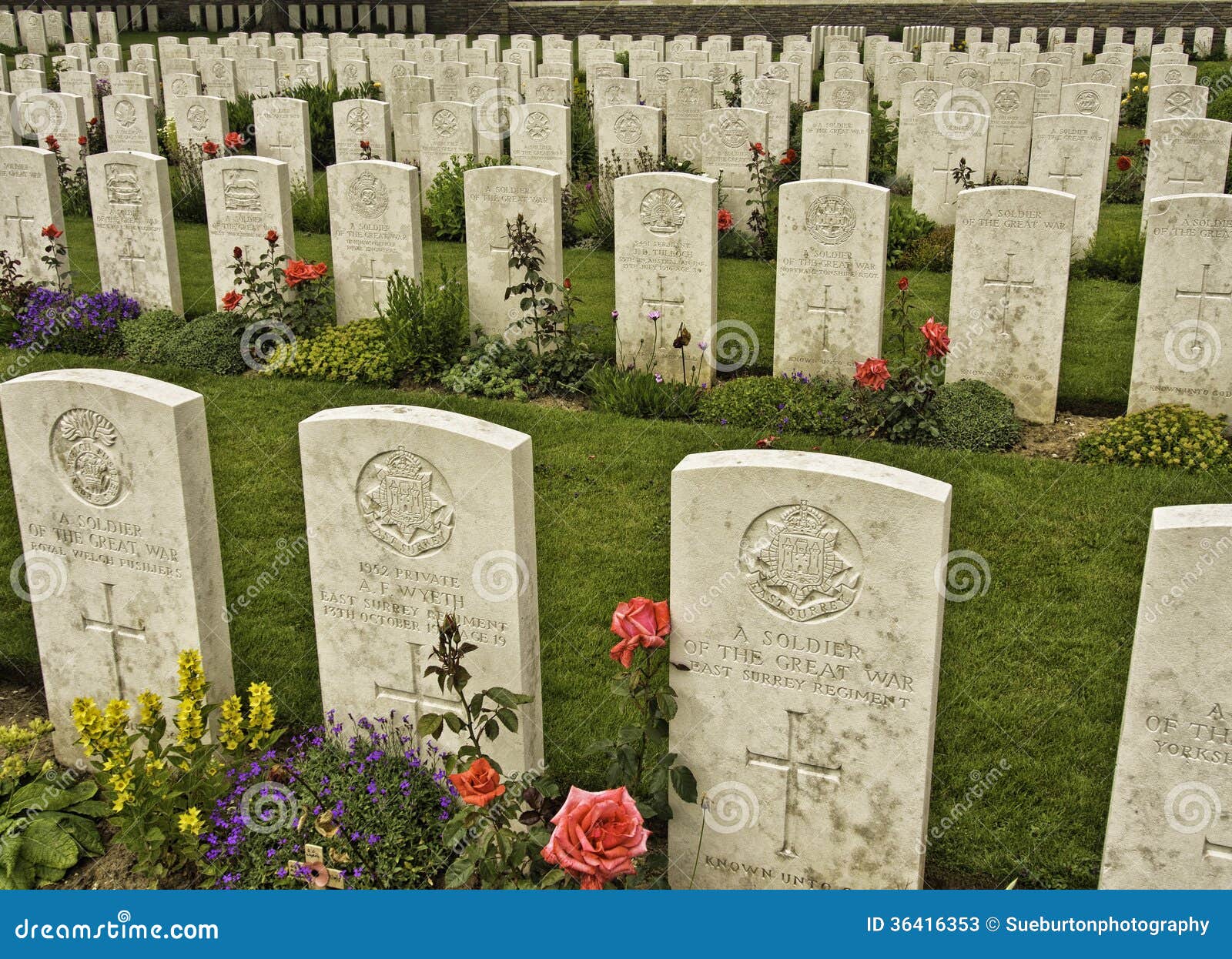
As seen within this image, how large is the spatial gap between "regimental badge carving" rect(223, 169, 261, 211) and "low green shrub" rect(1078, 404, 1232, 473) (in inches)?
248

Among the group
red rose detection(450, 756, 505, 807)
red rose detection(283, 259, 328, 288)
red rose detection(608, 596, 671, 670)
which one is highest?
red rose detection(283, 259, 328, 288)

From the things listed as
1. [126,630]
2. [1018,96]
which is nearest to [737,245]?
[1018,96]

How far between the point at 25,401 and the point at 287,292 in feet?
17.4

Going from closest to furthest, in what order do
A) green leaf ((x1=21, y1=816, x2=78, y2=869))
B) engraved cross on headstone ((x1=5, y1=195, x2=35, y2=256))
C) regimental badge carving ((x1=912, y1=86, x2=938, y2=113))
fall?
green leaf ((x1=21, y1=816, x2=78, y2=869)) → engraved cross on headstone ((x1=5, y1=195, x2=35, y2=256)) → regimental badge carving ((x1=912, y1=86, x2=938, y2=113))

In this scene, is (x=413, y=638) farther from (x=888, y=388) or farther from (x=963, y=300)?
(x=963, y=300)

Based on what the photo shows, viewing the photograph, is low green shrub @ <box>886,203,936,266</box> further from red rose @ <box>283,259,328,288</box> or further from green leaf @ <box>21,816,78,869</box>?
green leaf @ <box>21,816,78,869</box>

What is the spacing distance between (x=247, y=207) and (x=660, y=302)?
334 centimetres

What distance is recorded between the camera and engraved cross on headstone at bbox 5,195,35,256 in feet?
33.6

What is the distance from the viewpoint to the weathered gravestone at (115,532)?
470 cm

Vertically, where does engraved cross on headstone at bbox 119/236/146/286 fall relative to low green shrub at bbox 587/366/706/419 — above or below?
above

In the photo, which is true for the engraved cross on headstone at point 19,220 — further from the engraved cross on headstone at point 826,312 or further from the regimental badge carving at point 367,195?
the engraved cross on headstone at point 826,312

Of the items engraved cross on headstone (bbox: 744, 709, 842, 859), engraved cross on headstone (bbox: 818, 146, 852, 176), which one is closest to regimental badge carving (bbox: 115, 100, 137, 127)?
engraved cross on headstone (bbox: 818, 146, 852, 176)

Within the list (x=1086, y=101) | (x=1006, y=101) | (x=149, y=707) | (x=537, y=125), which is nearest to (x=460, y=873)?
(x=149, y=707)

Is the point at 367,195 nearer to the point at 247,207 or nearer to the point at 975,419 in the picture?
the point at 247,207
